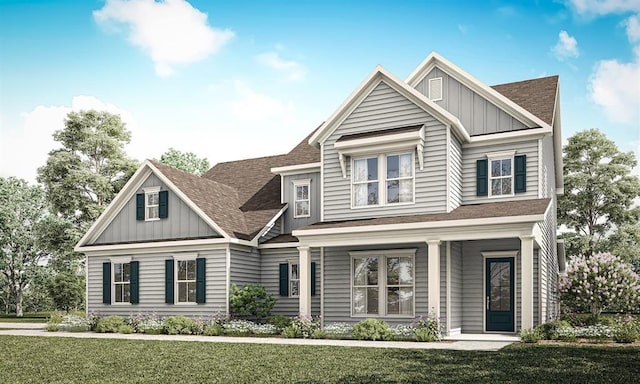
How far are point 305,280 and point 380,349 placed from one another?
595 cm

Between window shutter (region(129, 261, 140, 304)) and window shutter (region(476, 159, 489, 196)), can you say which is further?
window shutter (region(129, 261, 140, 304))

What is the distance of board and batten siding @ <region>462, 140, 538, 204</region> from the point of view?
843 inches

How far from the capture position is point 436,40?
922 inches

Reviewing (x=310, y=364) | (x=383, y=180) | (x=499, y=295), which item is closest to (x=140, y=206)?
(x=383, y=180)

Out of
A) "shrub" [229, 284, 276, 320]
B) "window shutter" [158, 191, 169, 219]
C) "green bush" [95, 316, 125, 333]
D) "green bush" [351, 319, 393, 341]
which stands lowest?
"green bush" [95, 316, 125, 333]

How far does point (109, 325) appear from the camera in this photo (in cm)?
2356

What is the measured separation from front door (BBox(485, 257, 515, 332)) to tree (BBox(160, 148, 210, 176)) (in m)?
30.6

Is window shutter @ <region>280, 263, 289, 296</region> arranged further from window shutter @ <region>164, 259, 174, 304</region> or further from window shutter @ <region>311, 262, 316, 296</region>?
window shutter @ <region>164, 259, 174, 304</region>

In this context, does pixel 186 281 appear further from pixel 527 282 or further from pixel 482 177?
pixel 527 282

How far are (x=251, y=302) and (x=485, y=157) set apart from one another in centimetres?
944

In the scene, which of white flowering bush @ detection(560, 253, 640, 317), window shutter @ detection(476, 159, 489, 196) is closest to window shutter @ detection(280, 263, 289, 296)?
window shutter @ detection(476, 159, 489, 196)

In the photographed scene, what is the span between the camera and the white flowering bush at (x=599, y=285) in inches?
826

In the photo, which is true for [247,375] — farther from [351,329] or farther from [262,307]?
[262,307]

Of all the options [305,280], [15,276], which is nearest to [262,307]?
[305,280]
